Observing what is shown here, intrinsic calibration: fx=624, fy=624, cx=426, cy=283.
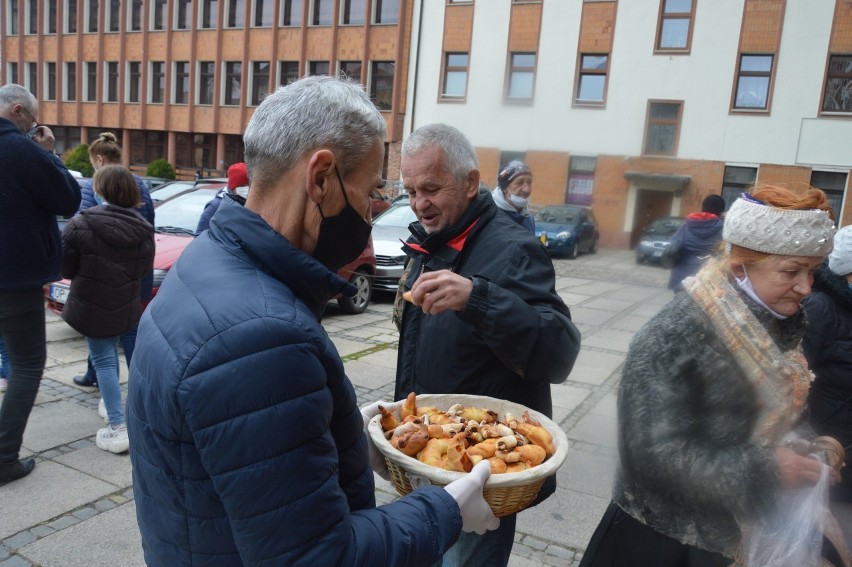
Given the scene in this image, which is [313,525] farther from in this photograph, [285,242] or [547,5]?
[547,5]

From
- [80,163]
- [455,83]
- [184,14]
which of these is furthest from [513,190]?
[184,14]

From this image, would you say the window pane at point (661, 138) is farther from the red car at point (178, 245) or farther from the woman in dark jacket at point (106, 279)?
the red car at point (178, 245)

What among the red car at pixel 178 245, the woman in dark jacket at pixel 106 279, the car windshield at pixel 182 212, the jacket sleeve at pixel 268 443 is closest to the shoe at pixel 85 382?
the red car at pixel 178 245

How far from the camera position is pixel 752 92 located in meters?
1.60

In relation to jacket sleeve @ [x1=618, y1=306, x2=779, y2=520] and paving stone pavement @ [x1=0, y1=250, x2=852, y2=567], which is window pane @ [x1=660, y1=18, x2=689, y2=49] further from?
jacket sleeve @ [x1=618, y1=306, x2=779, y2=520]

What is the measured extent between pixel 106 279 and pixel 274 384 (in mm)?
3558

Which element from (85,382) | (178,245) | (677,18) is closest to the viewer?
(677,18)

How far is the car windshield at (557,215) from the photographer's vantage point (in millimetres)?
1916

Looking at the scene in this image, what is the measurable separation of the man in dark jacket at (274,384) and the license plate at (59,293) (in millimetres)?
5673

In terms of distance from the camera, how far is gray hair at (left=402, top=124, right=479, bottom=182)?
7.32 feet

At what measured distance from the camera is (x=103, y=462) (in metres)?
3.81

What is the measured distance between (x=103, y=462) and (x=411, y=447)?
2939 mm

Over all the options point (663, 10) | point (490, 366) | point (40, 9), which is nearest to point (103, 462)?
point (490, 366)

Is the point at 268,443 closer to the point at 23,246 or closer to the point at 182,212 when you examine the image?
the point at 23,246
